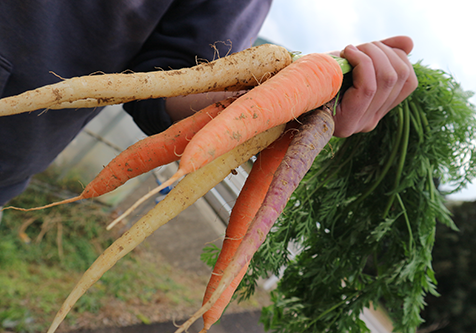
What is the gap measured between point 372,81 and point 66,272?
6.03 feet

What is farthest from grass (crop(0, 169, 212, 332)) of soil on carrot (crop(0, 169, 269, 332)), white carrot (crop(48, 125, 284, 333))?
white carrot (crop(48, 125, 284, 333))

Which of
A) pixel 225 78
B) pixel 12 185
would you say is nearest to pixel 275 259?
pixel 225 78

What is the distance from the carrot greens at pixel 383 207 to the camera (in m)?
0.77

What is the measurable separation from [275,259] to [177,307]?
51.1 inches

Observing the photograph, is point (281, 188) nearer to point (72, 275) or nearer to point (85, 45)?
point (85, 45)

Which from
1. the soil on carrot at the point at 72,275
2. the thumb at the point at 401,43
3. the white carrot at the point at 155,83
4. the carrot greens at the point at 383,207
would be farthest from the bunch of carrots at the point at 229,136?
the soil on carrot at the point at 72,275

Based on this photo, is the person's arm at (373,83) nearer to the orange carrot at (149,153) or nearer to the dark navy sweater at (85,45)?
the orange carrot at (149,153)

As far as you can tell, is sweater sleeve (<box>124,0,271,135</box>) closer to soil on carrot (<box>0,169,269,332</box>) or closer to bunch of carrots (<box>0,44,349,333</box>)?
bunch of carrots (<box>0,44,349,333</box>)

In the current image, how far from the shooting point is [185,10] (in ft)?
2.48

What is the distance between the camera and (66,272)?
1587mm

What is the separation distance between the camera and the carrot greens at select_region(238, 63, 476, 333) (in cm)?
77

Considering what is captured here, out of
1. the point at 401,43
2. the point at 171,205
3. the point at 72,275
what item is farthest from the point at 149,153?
the point at 72,275

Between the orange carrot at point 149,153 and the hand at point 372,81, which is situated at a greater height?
the orange carrot at point 149,153

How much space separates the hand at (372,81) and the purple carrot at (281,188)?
0.09 m
